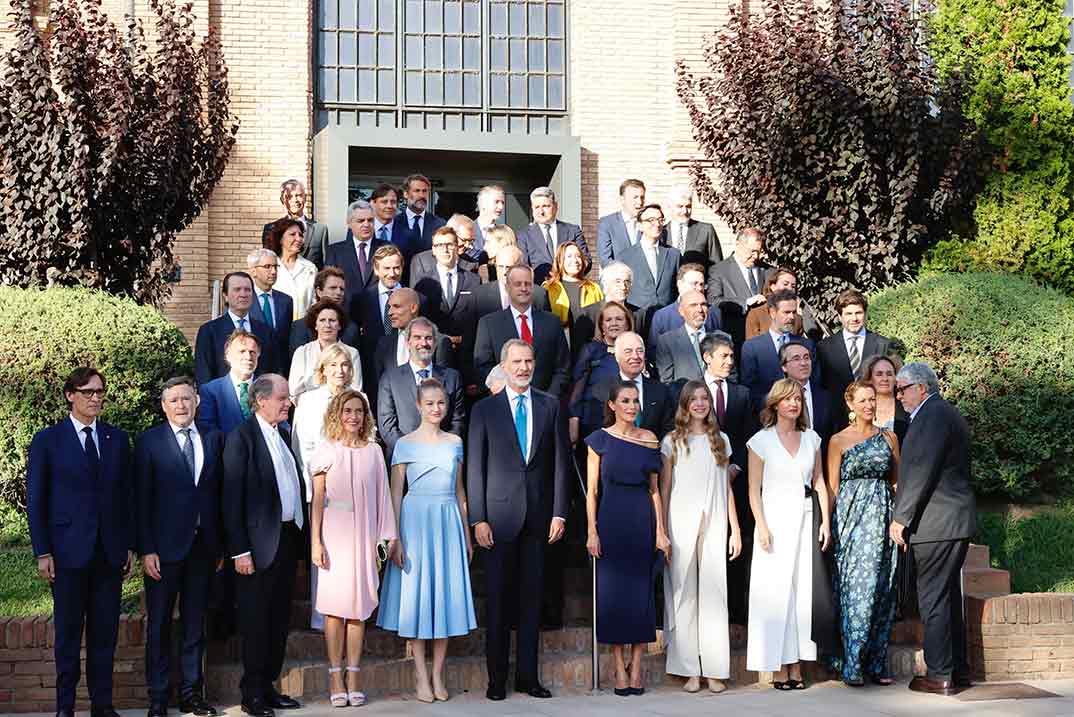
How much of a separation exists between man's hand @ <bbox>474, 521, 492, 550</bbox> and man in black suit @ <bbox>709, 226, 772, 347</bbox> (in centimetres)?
377

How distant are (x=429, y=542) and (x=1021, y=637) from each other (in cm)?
439

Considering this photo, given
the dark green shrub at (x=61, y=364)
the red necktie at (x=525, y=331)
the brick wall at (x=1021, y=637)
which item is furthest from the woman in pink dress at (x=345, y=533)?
the brick wall at (x=1021, y=637)

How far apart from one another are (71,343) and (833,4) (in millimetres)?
8157

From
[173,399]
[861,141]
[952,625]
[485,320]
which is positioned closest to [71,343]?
[173,399]

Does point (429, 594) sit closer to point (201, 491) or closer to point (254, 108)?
point (201, 491)

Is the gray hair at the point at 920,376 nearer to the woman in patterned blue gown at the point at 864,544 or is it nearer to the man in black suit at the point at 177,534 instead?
the woman in patterned blue gown at the point at 864,544

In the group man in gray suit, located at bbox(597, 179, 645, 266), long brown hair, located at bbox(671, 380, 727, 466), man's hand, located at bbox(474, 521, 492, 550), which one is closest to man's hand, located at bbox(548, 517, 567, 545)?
man's hand, located at bbox(474, 521, 492, 550)

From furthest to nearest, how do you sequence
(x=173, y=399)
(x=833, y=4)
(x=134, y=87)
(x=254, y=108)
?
(x=254, y=108)
(x=833, y=4)
(x=134, y=87)
(x=173, y=399)

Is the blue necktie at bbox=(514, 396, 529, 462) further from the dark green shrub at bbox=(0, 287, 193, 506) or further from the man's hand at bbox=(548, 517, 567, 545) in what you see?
the dark green shrub at bbox=(0, 287, 193, 506)

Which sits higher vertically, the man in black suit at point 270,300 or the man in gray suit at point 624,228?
the man in gray suit at point 624,228

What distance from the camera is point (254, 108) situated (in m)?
18.4

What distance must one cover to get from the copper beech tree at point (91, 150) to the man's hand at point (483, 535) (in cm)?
528

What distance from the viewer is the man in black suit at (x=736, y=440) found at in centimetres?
1104

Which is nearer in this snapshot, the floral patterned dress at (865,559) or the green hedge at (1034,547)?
the floral patterned dress at (865,559)
